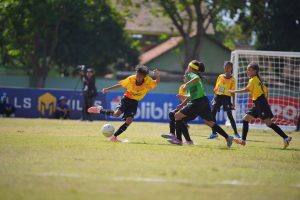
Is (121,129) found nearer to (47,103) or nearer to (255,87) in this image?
(255,87)

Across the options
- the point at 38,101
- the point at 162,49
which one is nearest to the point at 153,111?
the point at 38,101

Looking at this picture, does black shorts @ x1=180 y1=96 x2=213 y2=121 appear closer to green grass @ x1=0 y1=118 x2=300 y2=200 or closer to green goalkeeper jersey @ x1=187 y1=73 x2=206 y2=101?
green goalkeeper jersey @ x1=187 y1=73 x2=206 y2=101

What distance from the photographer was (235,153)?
14.0 metres

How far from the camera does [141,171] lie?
10.5 metres

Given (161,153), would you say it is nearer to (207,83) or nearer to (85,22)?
(85,22)

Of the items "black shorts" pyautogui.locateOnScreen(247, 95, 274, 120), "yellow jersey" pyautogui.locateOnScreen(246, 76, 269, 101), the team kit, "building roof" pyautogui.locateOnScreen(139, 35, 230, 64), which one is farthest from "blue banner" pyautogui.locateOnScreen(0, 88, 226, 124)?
"building roof" pyautogui.locateOnScreen(139, 35, 230, 64)

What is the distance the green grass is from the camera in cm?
882

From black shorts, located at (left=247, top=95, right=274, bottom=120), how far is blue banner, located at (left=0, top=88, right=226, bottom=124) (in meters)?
14.5

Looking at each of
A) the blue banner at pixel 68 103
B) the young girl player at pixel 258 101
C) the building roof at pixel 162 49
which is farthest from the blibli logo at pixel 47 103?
the building roof at pixel 162 49

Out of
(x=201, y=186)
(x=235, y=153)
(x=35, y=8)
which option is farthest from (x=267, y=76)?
(x=201, y=186)

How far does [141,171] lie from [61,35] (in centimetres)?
3965

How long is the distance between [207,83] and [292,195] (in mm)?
44539

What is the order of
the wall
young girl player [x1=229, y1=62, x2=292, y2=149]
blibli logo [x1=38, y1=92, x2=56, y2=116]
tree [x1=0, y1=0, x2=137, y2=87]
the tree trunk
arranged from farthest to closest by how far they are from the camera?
the wall → the tree trunk → tree [x1=0, y1=0, x2=137, y2=87] → blibli logo [x1=38, y1=92, x2=56, y2=116] → young girl player [x1=229, y1=62, x2=292, y2=149]

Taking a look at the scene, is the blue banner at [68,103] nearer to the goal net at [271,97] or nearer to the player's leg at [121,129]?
the goal net at [271,97]
